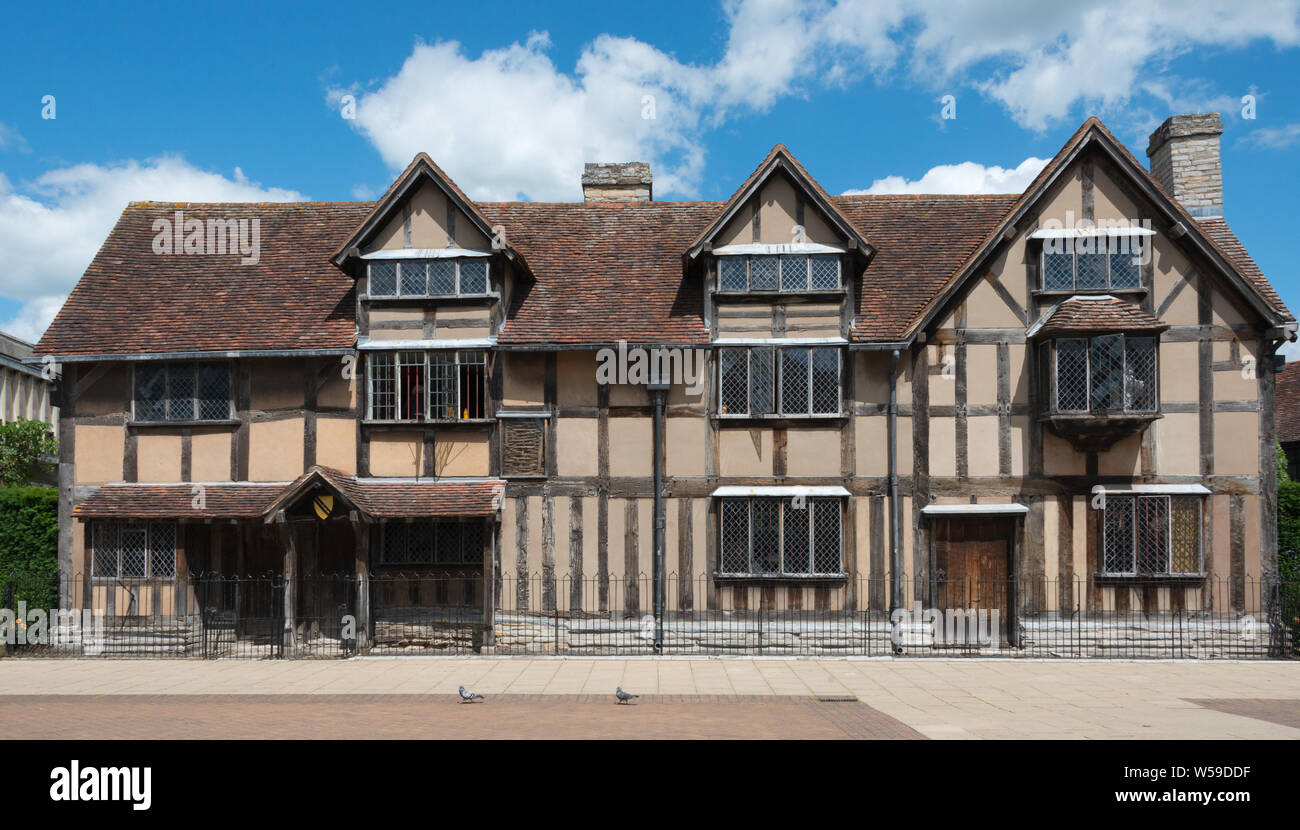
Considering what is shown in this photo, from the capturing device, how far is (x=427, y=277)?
18.4 meters

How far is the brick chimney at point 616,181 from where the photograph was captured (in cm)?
2177

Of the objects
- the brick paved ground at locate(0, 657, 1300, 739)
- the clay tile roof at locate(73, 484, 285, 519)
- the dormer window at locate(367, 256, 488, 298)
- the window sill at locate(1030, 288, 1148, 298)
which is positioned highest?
the dormer window at locate(367, 256, 488, 298)

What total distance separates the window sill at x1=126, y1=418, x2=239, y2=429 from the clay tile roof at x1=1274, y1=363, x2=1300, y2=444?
34962 mm

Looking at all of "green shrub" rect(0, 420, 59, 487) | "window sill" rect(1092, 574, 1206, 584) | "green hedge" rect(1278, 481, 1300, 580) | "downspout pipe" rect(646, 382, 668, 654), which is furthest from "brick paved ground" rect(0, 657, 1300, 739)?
"green shrub" rect(0, 420, 59, 487)

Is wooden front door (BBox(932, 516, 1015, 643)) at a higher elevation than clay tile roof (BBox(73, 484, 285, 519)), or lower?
lower

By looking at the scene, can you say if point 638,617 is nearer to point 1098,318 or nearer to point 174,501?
point 174,501

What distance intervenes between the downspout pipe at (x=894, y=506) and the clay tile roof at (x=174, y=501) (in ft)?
37.9

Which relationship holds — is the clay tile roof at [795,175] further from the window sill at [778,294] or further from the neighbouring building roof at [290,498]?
the neighbouring building roof at [290,498]

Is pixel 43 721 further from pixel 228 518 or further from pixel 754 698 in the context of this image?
pixel 754 698

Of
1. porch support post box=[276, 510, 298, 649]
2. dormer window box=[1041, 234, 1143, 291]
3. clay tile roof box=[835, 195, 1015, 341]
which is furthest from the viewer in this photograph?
clay tile roof box=[835, 195, 1015, 341]

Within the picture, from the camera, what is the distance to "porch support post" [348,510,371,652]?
17.0m

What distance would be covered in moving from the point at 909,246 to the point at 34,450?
24748 millimetres

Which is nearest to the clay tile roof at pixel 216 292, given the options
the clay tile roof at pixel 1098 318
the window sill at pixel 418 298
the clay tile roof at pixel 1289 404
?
the window sill at pixel 418 298

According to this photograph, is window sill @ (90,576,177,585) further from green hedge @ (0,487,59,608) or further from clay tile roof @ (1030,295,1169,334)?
clay tile roof @ (1030,295,1169,334)
